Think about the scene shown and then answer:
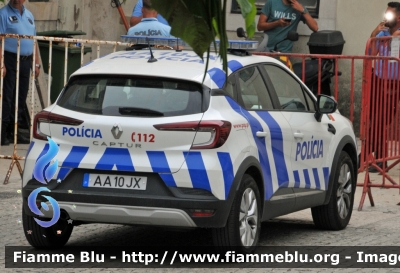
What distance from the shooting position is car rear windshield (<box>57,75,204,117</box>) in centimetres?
671

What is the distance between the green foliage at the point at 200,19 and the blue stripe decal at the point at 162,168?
355cm

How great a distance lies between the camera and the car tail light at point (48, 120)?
6.81m

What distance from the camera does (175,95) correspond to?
22.3 ft

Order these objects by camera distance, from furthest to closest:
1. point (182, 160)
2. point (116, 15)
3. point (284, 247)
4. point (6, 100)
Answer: point (116, 15) < point (6, 100) < point (284, 247) < point (182, 160)

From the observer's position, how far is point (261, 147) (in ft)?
23.6

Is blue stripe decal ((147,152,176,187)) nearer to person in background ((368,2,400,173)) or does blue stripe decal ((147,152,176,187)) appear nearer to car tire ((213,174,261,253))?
car tire ((213,174,261,253))

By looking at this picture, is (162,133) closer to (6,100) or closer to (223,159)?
(223,159)

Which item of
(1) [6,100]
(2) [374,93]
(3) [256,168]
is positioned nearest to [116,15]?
(1) [6,100]

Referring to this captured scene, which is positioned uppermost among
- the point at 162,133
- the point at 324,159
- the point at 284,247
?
the point at 162,133

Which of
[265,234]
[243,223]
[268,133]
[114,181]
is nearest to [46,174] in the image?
[114,181]

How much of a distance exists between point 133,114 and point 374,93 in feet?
14.7

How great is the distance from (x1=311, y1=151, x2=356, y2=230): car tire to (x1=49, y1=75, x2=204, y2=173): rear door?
233cm

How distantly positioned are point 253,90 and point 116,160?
144 centimetres

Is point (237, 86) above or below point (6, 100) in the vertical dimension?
above
